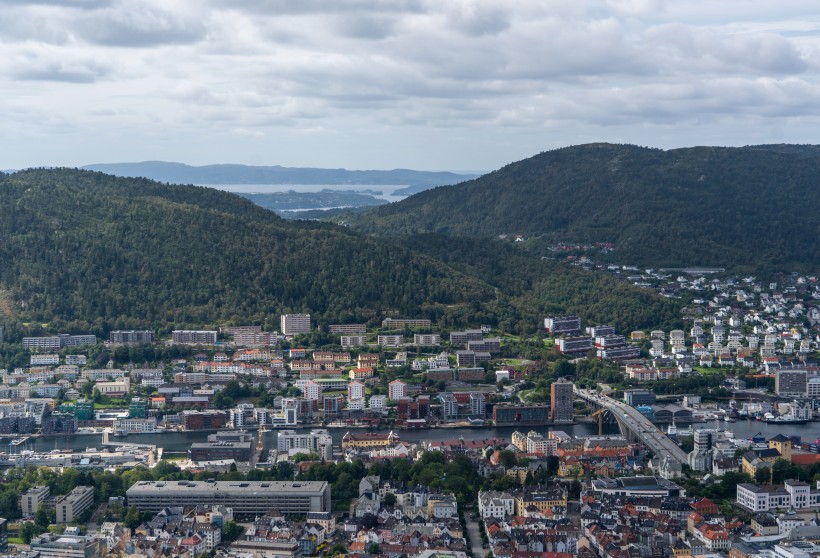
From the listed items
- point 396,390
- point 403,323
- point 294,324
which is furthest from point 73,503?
point 403,323

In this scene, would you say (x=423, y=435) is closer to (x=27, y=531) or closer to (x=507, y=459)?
(x=507, y=459)

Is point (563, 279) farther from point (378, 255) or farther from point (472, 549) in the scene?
point (472, 549)

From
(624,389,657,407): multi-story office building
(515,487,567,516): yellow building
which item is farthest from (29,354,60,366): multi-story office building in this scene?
(515,487,567,516): yellow building

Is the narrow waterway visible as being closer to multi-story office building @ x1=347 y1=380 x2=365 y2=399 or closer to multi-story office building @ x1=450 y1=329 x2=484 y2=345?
multi-story office building @ x1=347 y1=380 x2=365 y2=399

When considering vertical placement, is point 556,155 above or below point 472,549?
above

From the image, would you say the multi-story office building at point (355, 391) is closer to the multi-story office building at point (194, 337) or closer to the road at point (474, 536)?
the multi-story office building at point (194, 337)

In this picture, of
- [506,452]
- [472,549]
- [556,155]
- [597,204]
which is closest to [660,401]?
[506,452]
